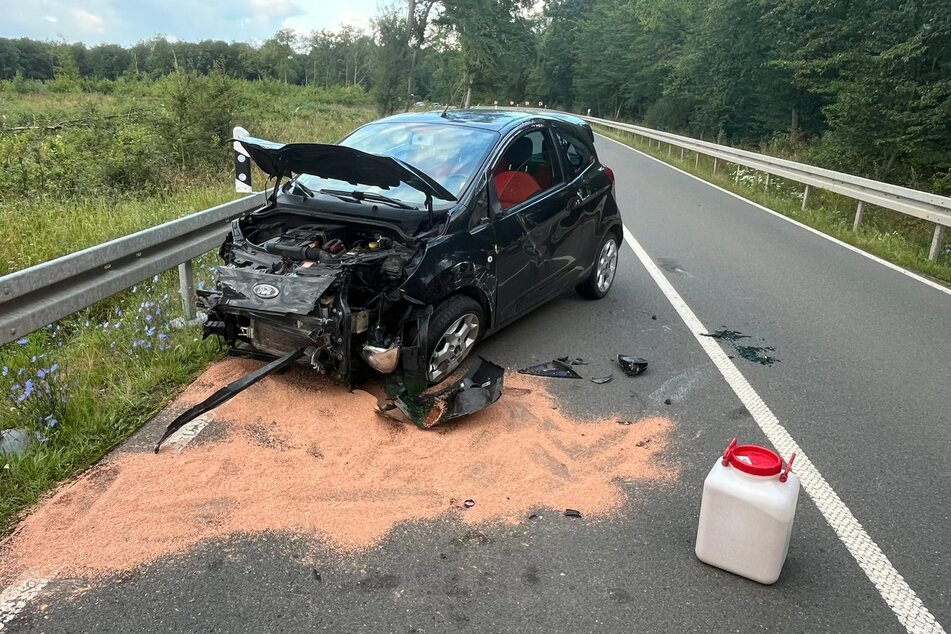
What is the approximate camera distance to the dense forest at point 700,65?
661 inches

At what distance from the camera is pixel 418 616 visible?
2.78 meters

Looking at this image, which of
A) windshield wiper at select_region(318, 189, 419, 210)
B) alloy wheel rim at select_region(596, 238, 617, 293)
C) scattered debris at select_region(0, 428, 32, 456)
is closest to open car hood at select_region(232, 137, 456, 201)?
windshield wiper at select_region(318, 189, 419, 210)

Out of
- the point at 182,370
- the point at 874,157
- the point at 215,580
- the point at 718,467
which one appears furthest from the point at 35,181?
the point at 874,157

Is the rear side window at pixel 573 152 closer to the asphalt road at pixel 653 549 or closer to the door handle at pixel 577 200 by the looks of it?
the door handle at pixel 577 200

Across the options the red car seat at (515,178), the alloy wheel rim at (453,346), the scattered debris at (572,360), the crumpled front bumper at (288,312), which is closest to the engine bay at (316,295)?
the crumpled front bumper at (288,312)

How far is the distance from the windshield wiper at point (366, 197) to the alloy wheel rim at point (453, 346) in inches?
34.9

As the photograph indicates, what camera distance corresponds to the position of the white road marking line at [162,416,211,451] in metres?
4.01

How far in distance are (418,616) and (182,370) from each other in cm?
293

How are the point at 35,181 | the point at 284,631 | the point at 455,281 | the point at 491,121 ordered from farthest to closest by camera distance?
the point at 35,181 → the point at 491,121 → the point at 455,281 → the point at 284,631

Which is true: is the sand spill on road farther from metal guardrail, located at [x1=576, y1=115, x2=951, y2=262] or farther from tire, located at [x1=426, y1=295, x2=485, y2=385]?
metal guardrail, located at [x1=576, y1=115, x2=951, y2=262]

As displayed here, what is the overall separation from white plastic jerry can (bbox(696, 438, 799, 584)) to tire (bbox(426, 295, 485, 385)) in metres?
2.13

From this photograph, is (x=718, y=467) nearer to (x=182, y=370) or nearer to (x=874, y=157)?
(x=182, y=370)

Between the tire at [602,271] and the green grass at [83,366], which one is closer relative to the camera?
the green grass at [83,366]

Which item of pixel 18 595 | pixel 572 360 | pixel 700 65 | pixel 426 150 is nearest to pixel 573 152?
pixel 426 150
